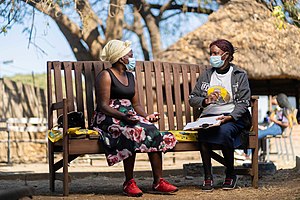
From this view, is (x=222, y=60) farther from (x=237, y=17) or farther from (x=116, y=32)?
(x=237, y=17)

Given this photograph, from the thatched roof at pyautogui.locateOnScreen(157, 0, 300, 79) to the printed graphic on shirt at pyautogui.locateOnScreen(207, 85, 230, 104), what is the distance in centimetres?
946

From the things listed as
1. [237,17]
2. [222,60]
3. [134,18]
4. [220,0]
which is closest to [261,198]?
[222,60]

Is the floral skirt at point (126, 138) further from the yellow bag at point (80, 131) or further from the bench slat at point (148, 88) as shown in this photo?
the bench slat at point (148, 88)

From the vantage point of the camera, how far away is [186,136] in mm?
6641

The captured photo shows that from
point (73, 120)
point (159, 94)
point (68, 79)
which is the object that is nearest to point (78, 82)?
point (68, 79)

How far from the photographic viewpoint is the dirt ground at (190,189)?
6207 millimetres

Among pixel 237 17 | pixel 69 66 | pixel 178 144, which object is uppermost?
pixel 237 17

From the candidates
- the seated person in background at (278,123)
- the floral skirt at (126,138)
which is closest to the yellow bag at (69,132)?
the floral skirt at (126,138)

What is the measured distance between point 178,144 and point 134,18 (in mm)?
13549

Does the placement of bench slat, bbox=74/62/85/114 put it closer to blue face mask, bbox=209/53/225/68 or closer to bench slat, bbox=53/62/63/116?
bench slat, bbox=53/62/63/116

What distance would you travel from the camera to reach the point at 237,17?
17.0 metres

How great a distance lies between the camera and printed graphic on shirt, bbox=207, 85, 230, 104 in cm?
678

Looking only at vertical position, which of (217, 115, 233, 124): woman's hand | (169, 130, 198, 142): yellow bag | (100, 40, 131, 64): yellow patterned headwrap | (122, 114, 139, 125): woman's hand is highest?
(100, 40, 131, 64): yellow patterned headwrap

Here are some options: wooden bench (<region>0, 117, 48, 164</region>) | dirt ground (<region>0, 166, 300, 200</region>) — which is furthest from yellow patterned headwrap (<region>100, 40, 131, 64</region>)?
wooden bench (<region>0, 117, 48, 164</region>)
